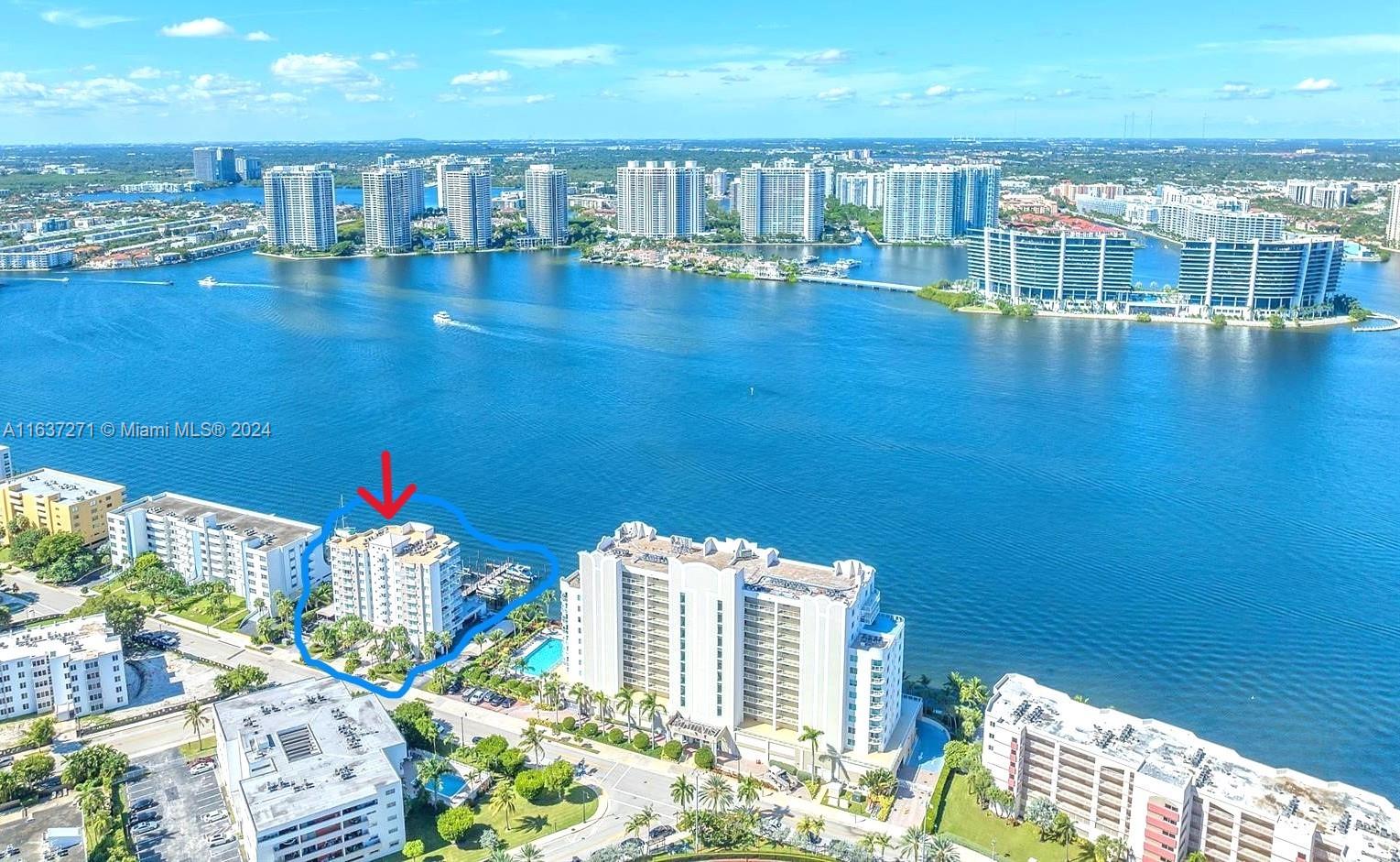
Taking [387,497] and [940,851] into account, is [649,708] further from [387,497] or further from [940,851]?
[387,497]

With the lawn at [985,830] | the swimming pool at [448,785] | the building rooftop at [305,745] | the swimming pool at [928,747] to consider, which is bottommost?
the lawn at [985,830]

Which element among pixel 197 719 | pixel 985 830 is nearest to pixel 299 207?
pixel 197 719

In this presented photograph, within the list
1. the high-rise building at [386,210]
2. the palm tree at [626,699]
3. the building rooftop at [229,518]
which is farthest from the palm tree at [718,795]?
the high-rise building at [386,210]

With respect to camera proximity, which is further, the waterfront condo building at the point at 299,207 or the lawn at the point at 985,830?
the waterfront condo building at the point at 299,207

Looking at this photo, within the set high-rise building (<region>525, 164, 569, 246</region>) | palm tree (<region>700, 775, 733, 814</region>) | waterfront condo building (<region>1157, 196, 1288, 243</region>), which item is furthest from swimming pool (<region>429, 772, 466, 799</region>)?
high-rise building (<region>525, 164, 569, 246</region>)

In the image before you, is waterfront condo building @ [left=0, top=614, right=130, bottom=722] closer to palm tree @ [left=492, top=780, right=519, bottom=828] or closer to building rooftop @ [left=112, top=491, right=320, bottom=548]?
building rooftop @ [left=112, top=491, right=320, bottom=548]

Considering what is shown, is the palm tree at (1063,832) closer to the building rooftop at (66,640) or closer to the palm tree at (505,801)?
the palm tree at (505,801)
